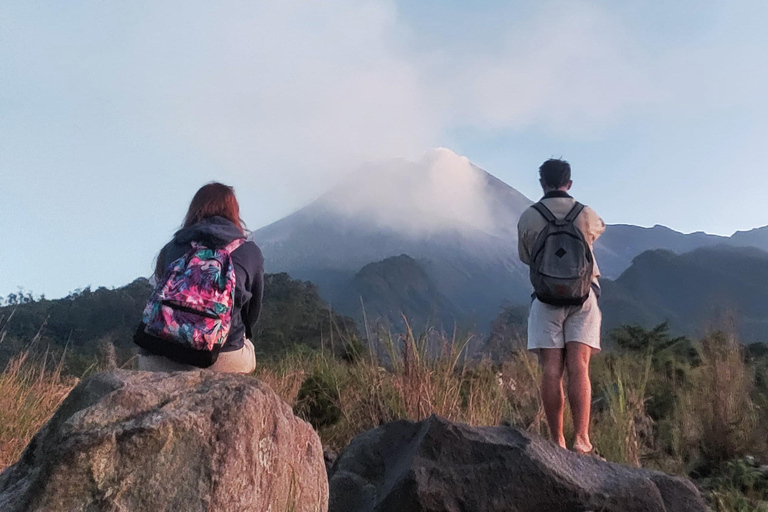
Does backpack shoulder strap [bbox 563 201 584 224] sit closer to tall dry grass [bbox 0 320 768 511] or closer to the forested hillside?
tall dry grass [bbox 0 320 768 511]

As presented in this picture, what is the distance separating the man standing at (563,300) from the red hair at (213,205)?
1.65 m

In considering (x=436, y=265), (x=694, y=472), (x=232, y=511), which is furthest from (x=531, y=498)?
(x=436, y=265)

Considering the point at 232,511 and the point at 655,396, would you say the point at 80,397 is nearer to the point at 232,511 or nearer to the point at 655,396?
the point at 232,511

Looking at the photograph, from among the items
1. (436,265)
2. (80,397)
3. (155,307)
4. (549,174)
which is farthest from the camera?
(436,265)

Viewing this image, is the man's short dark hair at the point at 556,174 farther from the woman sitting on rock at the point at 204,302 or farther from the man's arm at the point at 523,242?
the woman sitting on rock at the point at 204,302

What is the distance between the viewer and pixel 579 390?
3.62 meters

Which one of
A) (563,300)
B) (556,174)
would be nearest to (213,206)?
(563,300)

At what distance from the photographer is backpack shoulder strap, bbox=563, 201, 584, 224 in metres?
3.83

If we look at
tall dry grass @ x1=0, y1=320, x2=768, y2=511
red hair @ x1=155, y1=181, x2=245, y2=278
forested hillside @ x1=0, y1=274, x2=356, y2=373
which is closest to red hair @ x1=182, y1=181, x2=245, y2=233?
red hair @ x1=155, y1=181, x2=245, y2=278

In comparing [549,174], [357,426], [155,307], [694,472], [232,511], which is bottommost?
[694,472]

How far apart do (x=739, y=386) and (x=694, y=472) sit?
94 cm

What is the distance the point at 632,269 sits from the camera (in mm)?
77688

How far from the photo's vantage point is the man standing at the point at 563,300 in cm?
368

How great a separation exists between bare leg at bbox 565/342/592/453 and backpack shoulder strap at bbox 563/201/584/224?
692mm
